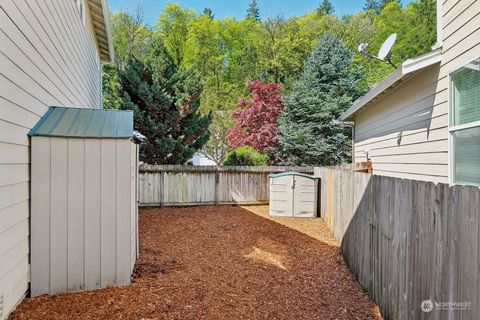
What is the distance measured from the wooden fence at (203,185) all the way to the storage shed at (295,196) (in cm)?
160

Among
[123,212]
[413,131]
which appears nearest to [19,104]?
[123,212]

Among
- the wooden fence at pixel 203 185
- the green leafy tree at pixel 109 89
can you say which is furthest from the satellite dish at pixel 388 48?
the green leafy tree at pixel 109 89

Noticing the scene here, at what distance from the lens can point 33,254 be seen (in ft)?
11.0

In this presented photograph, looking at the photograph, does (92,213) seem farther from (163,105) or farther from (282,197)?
(163,105)

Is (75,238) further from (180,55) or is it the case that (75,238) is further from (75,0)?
(180,55)

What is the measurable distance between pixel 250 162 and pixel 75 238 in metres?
8.28

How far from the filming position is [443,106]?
4109 mm

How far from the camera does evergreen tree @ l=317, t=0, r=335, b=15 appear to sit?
2448 cm

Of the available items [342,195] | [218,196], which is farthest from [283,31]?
[342,195]

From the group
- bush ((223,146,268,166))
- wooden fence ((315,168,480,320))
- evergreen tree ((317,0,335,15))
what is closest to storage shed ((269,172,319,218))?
bush ((223,146,268,166))

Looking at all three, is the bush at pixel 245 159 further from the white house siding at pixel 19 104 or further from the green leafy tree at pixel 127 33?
the green leafy tree at pixel 127 33

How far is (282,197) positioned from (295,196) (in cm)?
35

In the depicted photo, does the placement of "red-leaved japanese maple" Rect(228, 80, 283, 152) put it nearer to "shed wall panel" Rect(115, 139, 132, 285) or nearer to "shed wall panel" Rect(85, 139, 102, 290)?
"shed wall panel" Rect(115, 139, 132, 285)

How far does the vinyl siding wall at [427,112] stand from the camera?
363cm
